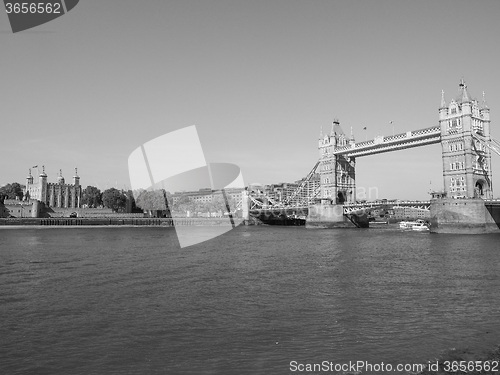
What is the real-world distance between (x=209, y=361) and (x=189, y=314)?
3.54 meters

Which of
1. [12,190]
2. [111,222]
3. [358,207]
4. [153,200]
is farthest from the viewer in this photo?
[12,190]

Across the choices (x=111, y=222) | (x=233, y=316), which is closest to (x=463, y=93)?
(x=233, y=316)

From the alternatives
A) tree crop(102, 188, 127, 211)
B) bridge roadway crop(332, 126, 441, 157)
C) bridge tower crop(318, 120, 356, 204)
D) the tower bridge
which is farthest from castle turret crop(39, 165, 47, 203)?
the tower bridge

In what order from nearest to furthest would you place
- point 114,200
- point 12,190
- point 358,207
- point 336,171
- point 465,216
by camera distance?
point 465,216 → point 358,207 → point 336,171 → point 114,200 → point 12,190

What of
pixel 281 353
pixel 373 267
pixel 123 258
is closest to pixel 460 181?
pixel 373 267

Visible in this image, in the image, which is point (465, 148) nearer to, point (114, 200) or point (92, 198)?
point (114, 200)

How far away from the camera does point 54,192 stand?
11806 centimetres

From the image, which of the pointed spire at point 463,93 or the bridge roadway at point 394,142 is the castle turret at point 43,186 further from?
the pointed spire at point 463,93

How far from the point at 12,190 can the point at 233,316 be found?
377 feet

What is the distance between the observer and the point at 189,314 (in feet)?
38.1

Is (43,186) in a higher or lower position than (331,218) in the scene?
higher

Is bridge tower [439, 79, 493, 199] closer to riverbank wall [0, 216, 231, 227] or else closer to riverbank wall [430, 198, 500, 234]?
riverbank wall [430, 198, 500, 234]

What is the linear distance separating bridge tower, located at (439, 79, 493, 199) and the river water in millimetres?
35791

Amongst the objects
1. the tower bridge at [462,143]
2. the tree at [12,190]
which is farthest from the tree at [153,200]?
the tower bridge at [462,143]
